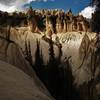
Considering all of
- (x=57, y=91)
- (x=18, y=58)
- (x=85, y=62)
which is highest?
(x=18, y=58)

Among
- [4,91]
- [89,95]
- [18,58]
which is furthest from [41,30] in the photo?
[4,91]

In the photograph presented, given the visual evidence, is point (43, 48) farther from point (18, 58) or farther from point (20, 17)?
point (18, 58)

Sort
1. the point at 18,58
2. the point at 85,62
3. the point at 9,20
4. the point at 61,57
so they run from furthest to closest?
the point at 9,20
the point at 61,57
the point at 85,62
the point at 18,58

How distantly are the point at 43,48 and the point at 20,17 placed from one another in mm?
7235

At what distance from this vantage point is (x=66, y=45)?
54.5 meters

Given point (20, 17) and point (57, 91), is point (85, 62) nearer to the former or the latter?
point (57, 91)

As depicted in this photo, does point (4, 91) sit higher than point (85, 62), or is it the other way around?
point (4, 91)

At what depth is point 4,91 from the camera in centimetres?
768

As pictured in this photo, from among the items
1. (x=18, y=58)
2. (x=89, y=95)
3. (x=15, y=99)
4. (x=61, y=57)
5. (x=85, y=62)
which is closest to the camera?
(x=15, y=99)

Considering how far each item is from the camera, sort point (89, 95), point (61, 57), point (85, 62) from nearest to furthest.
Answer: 1. point (89, 95)
2. point (85, 62)
3. point (61, 57)

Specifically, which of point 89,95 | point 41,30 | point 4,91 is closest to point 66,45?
point 41,30

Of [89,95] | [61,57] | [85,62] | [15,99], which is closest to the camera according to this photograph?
[15,99]

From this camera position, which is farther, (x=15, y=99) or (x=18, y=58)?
(x=18, y=58)

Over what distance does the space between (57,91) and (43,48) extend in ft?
27.9
